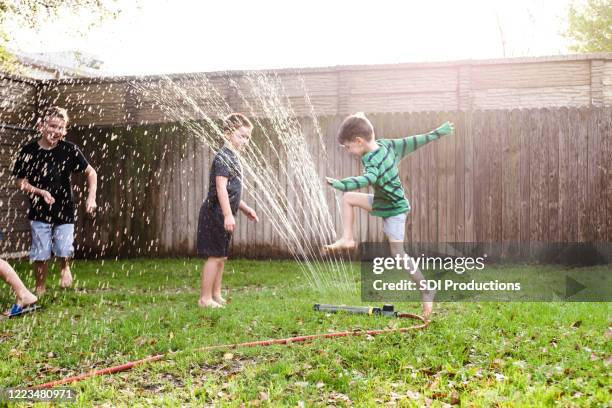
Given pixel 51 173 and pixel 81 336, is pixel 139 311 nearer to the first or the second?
pixel 81 336

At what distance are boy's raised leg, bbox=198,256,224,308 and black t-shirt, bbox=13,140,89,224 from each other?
193 cm

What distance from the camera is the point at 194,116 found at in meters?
11.0

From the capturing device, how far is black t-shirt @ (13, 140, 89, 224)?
676 cm

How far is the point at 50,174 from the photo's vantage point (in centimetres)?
686

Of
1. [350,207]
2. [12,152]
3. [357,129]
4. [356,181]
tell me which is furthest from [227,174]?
[12,152]

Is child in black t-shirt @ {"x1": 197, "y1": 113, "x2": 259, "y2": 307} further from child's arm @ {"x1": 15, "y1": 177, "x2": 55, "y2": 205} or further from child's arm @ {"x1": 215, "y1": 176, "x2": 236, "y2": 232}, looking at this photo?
child's arm @ {"x1": 15, "y1": 177, "x2": 55, "y2": 205}

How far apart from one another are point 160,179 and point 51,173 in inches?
142

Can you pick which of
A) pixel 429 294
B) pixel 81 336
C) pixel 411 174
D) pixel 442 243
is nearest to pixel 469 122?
pixel 411 174

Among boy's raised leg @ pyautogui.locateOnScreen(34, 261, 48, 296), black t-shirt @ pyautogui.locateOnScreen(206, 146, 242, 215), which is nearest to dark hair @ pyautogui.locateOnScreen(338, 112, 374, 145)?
black t-shirt @ pyautogui.locateOnScreen(206, 146, 242, 215)

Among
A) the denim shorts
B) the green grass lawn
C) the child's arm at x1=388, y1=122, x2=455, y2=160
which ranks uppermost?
the child's arm at x1=388, y1=122, x2=455, y2=160

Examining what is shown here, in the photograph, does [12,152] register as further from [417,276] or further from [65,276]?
[417,276]

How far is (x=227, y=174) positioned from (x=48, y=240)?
2.32 meters

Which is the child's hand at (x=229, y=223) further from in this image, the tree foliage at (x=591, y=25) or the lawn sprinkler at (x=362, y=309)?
the tree foliage at (x=591, y=25)

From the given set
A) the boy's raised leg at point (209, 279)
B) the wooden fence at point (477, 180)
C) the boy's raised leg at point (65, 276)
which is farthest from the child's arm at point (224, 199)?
the wooden fence at point (477, 180)
